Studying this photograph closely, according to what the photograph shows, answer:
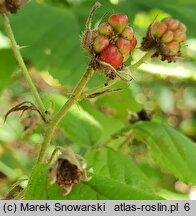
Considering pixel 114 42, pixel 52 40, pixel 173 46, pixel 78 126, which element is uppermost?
pixel 52 40

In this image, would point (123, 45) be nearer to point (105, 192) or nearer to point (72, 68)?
point (105, 192)

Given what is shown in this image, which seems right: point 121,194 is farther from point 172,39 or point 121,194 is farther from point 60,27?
point 60,27

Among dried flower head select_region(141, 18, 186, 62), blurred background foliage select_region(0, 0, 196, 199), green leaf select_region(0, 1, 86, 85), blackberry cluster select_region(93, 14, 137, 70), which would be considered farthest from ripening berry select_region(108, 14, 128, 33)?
green leaf select_region(0, 1, 86, 85)

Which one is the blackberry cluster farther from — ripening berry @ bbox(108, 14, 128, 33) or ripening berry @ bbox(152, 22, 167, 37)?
ripening berry @ bbox(152, 22, 167, 37)

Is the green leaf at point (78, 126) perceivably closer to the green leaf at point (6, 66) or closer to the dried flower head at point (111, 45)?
the green leaf at point (6, 66)

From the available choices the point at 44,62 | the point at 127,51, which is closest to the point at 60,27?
the point at 44,62

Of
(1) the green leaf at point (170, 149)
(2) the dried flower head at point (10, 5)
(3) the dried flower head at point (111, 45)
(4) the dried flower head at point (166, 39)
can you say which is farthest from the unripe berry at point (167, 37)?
(1) the green leaf at point (170, 149)


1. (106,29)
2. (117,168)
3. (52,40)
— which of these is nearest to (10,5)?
(106,29)

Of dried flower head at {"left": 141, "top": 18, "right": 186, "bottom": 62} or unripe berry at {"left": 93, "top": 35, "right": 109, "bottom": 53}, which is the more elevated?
dried flower head at {"left": 141, "top": 18, "right": 186, "bottom": 62}
